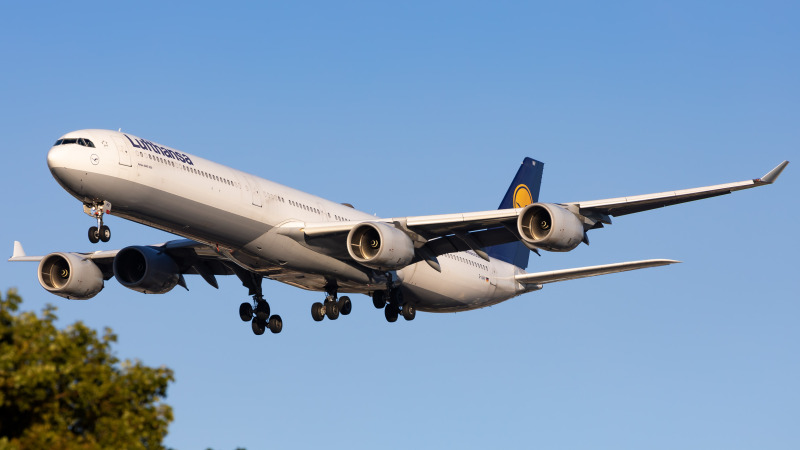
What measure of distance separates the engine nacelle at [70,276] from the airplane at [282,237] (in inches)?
1.8

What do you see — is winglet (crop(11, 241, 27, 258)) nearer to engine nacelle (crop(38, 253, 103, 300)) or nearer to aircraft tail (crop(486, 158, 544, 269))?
engine nacelle (crop(38, 253, 103, 300))

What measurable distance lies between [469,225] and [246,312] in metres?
11.9

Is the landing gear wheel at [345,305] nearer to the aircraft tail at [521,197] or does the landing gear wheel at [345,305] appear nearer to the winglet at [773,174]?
the aircraft tail at [521,197]

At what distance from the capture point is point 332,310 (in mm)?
46375

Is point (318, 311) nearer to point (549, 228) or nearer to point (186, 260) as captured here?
point (186, 260)

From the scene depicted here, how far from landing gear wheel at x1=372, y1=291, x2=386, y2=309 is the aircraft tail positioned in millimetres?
8386

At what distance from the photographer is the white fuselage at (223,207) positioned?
38375mm

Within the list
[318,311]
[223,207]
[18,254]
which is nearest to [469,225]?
[318,311]

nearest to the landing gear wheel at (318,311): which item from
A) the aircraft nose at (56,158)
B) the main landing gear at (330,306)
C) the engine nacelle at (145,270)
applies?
the main landing gear at (330,306)

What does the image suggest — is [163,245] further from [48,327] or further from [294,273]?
[48,327]

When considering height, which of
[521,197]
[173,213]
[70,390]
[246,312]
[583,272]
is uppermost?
[521,197]

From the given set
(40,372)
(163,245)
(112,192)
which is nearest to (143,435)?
(40,372)

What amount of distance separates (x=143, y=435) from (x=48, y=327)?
9.14 feet

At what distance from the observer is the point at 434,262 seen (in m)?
45.9
